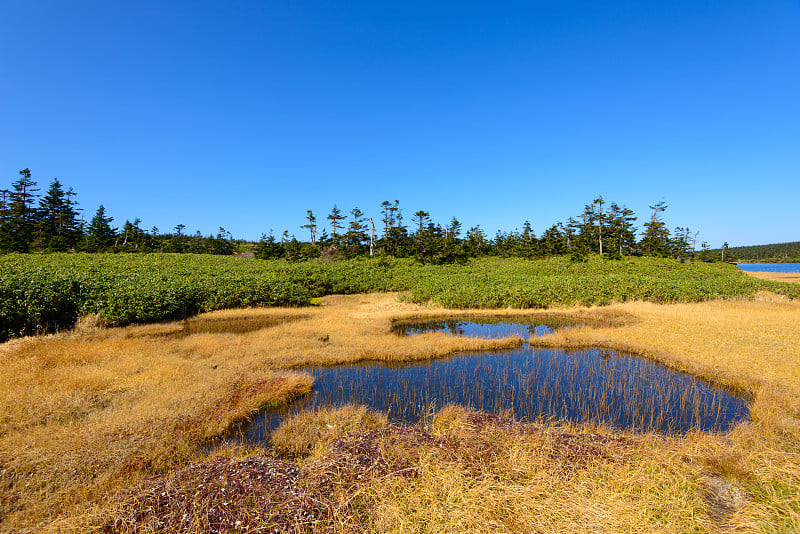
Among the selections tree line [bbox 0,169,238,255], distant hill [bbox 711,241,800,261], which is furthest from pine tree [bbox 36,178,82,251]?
distant hill [bbox 711,241,800,261]

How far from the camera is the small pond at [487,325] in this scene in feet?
54.3

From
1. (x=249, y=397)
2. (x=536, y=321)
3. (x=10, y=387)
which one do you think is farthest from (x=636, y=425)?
(x=10, y=387)

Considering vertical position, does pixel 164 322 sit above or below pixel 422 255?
below

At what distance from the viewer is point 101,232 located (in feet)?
167

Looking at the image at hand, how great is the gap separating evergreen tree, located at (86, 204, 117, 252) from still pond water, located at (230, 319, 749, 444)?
56.8 meters

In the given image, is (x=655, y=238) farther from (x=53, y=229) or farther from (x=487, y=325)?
(x=53, y=229)

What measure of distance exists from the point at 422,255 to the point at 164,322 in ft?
129

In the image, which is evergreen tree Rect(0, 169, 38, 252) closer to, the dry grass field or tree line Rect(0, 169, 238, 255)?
tree line Rect(0, 169, 238, 255)

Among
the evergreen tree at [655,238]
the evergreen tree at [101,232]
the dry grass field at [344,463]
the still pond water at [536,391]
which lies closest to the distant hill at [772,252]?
the evergreen tree at [655,238]

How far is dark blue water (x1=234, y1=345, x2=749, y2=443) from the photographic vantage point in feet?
25.4

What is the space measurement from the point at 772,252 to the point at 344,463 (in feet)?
734

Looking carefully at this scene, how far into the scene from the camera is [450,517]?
13.6 feet

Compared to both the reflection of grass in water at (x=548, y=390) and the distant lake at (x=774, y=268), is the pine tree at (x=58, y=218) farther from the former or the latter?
the distant lake at (x=774, y=268)

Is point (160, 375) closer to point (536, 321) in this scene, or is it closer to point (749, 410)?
point (749, 410)
